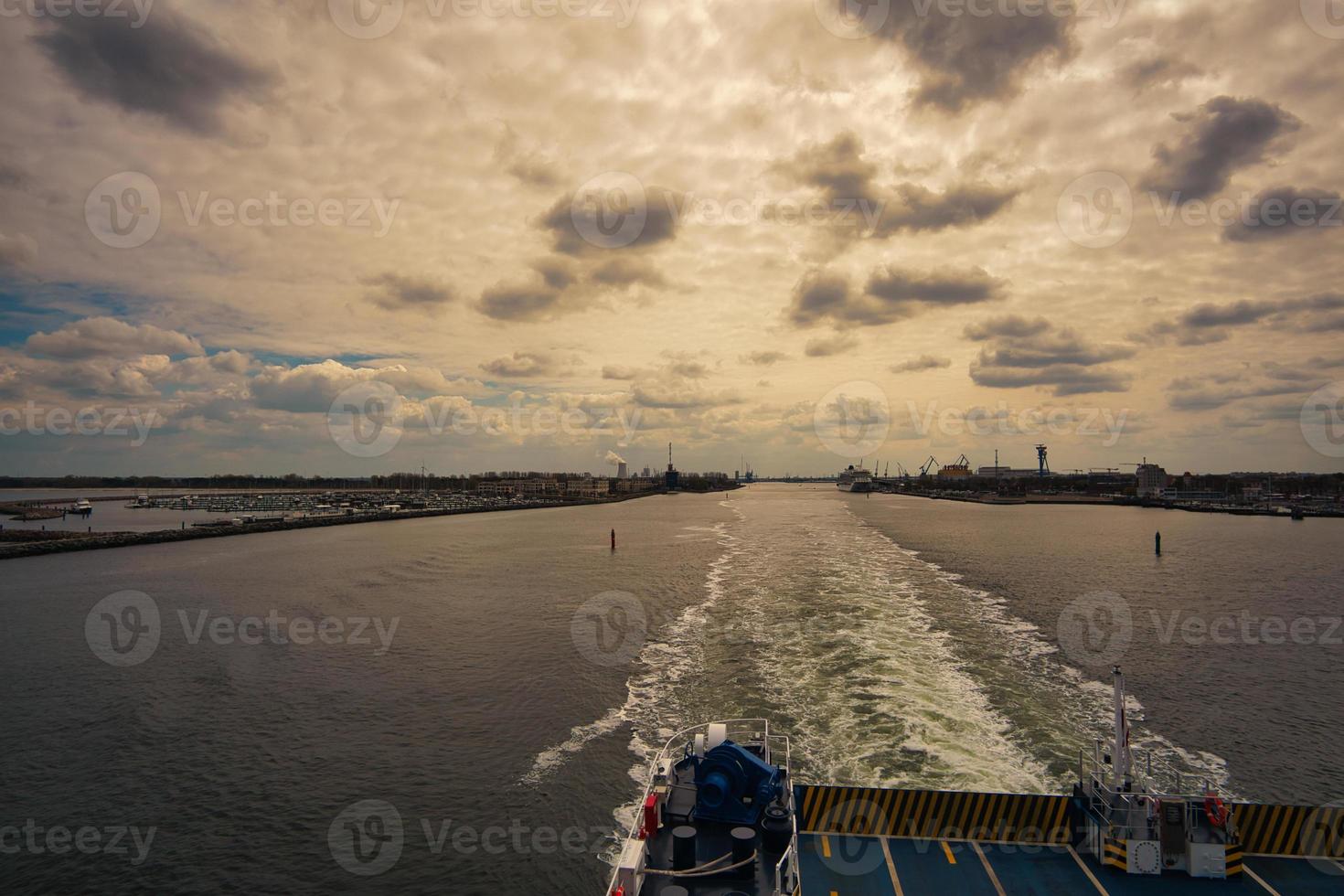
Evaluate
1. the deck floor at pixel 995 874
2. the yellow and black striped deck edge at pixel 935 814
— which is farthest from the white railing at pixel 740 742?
the deck floor at pixel 995 874

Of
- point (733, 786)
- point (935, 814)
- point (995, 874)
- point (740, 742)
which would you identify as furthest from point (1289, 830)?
point (740, 742)

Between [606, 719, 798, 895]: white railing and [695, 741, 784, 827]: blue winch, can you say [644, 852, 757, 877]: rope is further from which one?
[695, 741, 784, 827]: blue winch

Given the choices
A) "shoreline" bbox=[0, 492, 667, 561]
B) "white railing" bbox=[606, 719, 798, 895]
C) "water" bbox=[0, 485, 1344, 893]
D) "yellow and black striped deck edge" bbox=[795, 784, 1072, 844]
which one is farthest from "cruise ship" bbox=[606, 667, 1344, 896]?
"shoreline" bbox=[0, 492, 667, 561]

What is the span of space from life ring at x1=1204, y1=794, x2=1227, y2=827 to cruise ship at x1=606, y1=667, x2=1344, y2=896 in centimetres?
3

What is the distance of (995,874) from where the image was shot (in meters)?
13.6

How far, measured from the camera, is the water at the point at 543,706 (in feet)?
61.1

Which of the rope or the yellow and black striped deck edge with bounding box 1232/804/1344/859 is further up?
the rope

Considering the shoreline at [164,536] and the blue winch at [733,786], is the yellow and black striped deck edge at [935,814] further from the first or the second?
the shoreline at [164,536]

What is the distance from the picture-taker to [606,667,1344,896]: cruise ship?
1255 centimetres

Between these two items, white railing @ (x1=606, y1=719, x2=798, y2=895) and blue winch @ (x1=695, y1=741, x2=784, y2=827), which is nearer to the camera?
white railing @ (x1=606, y1=719, x2=798, y2=895)

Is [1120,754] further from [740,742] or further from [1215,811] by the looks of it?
[740,742]

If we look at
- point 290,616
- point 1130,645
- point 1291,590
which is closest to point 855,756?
point 1130,645

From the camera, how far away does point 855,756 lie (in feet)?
70.8

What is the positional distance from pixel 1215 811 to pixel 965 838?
499 centimetres
